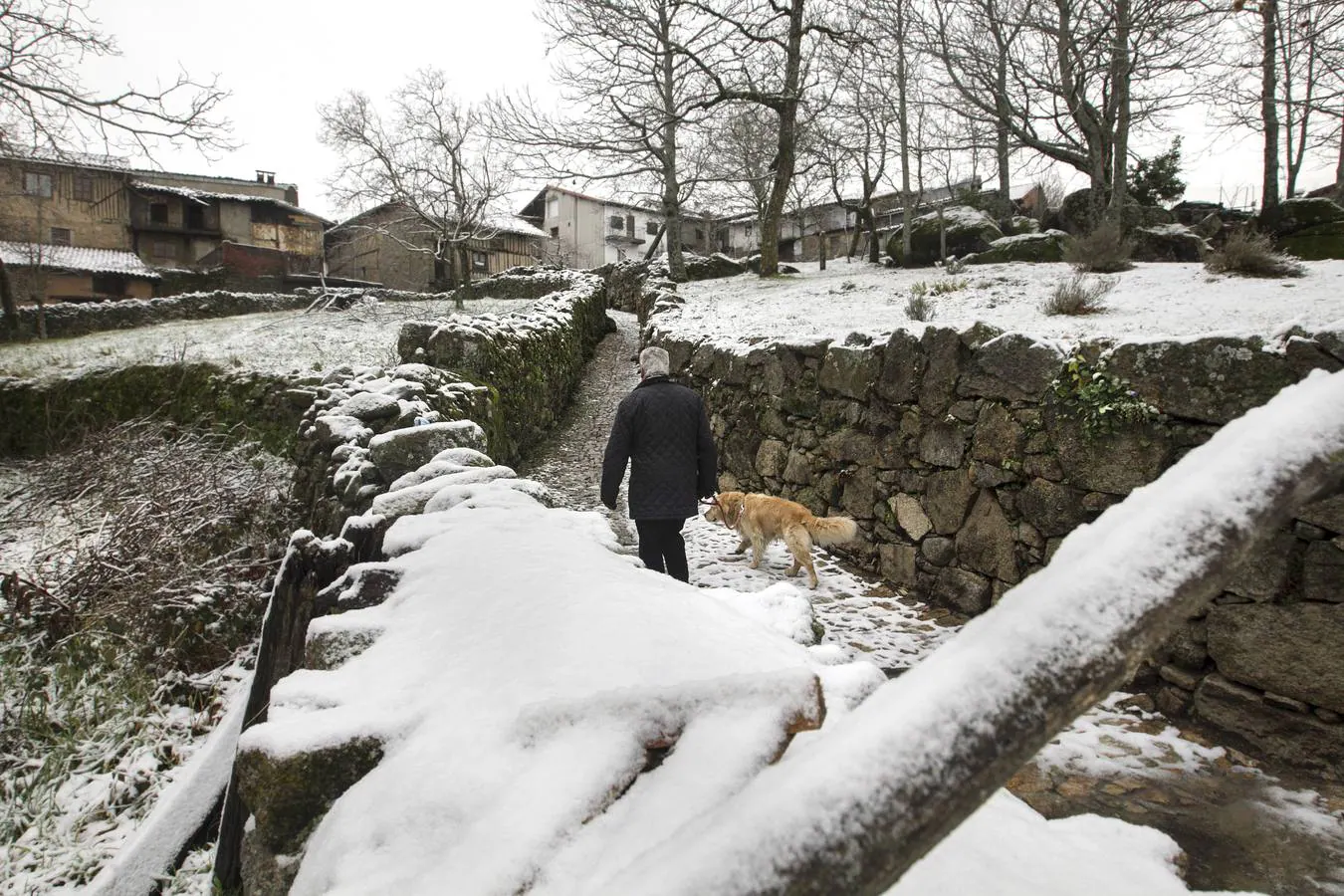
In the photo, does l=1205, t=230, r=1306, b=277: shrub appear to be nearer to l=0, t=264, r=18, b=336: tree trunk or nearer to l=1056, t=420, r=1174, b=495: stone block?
l=1056, t=420, r=1174, b=495: stone block

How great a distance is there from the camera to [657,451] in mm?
4512

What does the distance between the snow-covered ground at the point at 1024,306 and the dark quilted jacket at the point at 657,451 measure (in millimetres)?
2566

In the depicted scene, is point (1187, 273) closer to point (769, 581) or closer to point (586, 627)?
point (769, 581)

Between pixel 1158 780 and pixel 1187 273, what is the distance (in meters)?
7.14

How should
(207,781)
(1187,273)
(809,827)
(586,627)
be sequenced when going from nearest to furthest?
1. (809,827)
2. (586,627)
3. (207,781)
4. (1187,273)

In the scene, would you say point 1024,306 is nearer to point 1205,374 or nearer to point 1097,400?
point 1097,400

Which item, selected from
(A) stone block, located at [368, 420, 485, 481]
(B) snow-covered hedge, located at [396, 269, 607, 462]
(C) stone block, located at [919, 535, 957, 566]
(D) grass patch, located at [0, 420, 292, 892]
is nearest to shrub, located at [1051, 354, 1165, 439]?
(C) stone block, located at [919, 535, 957, 566]

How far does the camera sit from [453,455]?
10.8 ft

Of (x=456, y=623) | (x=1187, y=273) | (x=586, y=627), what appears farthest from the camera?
(x=1187, y=273)

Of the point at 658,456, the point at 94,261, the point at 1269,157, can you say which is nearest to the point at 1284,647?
the point at 658,456

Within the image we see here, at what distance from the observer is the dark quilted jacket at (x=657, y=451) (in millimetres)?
4484

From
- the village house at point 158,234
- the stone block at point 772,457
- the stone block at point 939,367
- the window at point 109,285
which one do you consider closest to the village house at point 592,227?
the village house at point 158,234

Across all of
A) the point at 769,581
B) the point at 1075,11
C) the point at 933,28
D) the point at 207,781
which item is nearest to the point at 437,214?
the point at 933,28

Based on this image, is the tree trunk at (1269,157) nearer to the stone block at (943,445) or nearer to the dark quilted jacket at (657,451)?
the stone block at (943,445)
